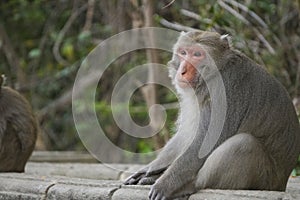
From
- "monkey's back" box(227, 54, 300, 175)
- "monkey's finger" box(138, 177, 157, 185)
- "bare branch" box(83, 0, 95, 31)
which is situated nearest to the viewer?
"monkey's back" box(227, 54, 300, 175)

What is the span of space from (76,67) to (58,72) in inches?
26.6

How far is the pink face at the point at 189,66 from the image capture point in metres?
4.54

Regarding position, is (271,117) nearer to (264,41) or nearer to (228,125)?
(228,125)

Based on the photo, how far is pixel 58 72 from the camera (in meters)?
12.0

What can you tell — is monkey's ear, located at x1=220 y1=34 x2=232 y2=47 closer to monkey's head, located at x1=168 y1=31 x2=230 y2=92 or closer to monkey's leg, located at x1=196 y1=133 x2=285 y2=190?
monkey's head, located at x1=168 y1=31 x2=230 y2=92

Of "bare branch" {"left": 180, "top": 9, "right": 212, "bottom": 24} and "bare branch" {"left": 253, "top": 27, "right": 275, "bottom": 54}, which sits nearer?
"bare branch" {"left": 180, "top": 9, "right": 212, "bottom": 24}

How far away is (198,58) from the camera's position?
459 cm

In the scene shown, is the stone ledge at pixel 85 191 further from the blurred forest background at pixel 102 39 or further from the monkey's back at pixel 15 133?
the blurred forest background at pixel 102 39

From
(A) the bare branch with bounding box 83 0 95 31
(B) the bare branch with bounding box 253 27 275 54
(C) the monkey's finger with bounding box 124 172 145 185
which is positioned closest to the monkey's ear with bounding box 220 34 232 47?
(C) the monkey's finger with bounding box 124 172 145 185

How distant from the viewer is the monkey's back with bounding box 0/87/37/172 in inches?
252

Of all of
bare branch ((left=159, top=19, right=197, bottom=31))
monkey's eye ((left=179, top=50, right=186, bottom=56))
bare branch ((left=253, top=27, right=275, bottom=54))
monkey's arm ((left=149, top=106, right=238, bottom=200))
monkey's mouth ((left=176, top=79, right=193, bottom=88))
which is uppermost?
bare branch ((left=159, top=19, right=197, bottom=31))

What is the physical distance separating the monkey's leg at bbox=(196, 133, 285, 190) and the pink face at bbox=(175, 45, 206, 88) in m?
0.51

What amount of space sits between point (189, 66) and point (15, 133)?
8.49 ft

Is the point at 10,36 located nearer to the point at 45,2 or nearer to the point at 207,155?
the point at 45,2
